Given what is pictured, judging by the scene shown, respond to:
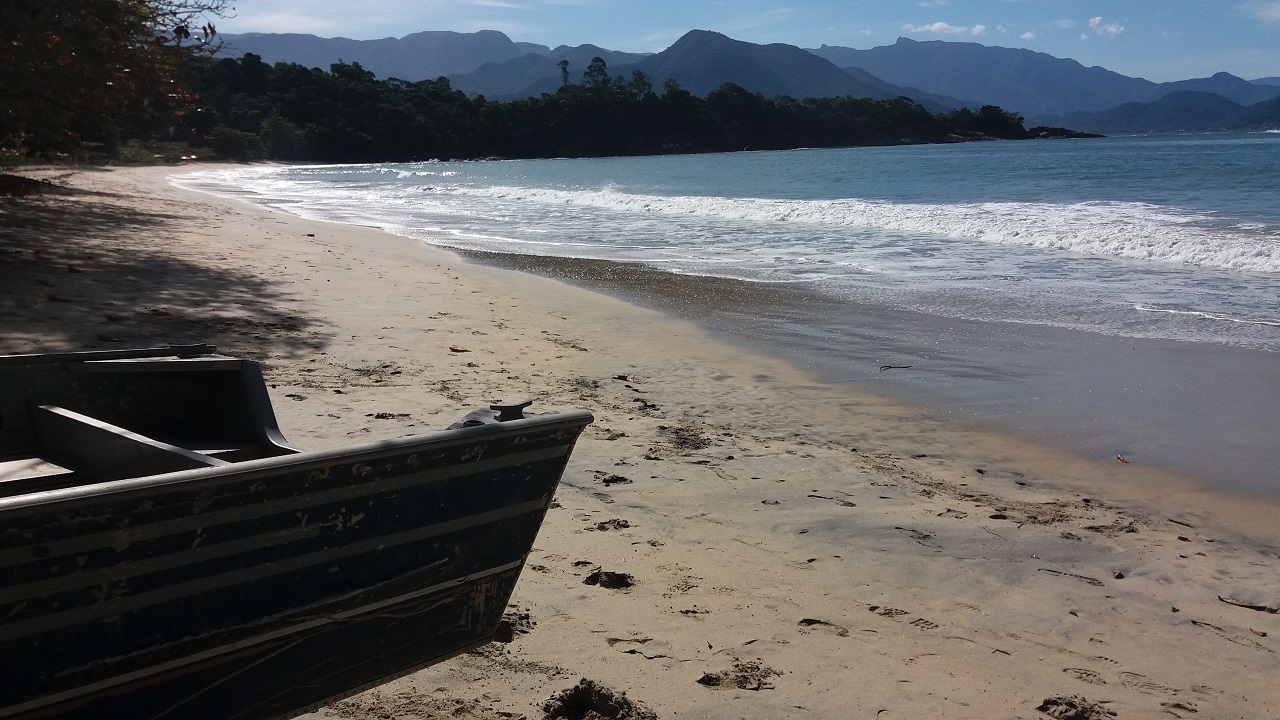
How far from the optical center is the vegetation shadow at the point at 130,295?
6605 mm

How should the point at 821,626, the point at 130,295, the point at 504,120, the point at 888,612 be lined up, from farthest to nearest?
the point at 504,120 → the point at 130,295 → the point at 888,612 → the point at 821,626

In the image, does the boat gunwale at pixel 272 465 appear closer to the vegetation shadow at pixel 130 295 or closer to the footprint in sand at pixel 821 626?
the footprint in sand at pixel 821 626

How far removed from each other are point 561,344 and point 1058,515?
433 cm

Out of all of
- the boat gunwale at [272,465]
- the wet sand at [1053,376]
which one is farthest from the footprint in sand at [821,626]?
the wet sand at [1053,376]

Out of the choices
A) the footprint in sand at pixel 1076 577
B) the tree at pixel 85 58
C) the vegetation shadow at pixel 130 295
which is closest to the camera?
the footprint in sand at pixel 1076 577

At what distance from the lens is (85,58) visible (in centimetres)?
955

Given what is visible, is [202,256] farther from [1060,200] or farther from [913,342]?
[1060,200]

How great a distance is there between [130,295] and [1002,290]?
869 centimetres

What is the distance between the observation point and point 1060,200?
73.4 ft

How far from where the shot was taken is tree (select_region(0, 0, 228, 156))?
872 cm

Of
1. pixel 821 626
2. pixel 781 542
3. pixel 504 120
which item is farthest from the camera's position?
pixel 504 120

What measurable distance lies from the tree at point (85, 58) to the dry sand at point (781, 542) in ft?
8.20

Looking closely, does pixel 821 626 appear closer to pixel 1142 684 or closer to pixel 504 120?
pixel 1142 684

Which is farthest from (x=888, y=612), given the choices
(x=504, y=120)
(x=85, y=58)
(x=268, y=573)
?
(x=504, y=120)
